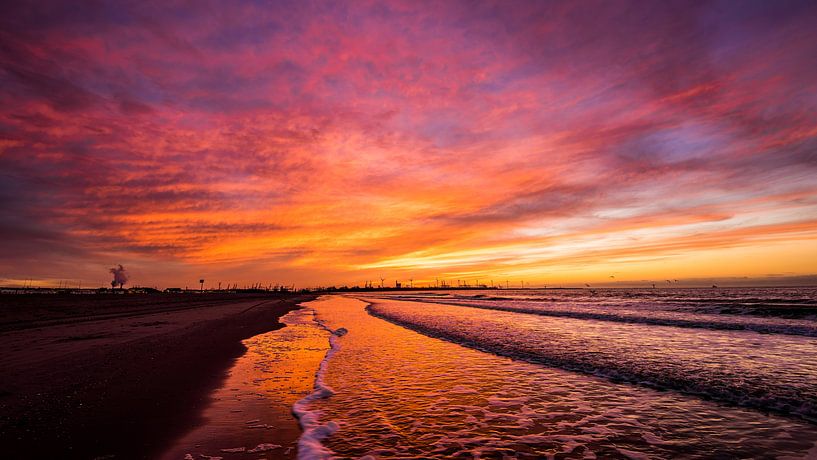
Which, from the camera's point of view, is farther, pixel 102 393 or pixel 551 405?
pixel 551 405

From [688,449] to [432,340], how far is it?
14.5m

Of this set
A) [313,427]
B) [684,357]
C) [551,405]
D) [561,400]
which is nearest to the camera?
[313,427]

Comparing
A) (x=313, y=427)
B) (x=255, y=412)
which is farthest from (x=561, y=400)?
(x=255, y=412)

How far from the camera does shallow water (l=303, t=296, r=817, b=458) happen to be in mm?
6352

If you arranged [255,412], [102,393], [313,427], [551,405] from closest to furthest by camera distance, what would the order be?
[313,427]
[255,412]
[102,393]
[551,405]

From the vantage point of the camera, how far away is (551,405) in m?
8.74

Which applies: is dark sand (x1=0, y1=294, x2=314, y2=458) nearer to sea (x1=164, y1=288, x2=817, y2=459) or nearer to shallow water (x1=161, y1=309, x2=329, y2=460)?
shallow water (x1=161, y1=309, x2=329, y2=460)

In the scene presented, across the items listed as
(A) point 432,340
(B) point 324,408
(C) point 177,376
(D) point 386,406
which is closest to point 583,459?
(D) point 386,406

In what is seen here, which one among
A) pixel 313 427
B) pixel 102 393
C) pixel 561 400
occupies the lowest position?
pixel 561 400

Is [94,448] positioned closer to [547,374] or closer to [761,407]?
[547,374]

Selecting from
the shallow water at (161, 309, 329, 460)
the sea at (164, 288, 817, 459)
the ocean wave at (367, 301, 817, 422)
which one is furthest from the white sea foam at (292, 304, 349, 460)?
the ocean wave at (367, 301, 817, 422)

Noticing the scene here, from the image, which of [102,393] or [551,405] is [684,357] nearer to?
[551,405]

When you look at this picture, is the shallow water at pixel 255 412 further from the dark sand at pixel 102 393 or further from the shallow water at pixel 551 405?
the shallow water at pixel 551 405

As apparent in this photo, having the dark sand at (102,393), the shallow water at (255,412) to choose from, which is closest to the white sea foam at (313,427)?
the shallow water at (255,412)
